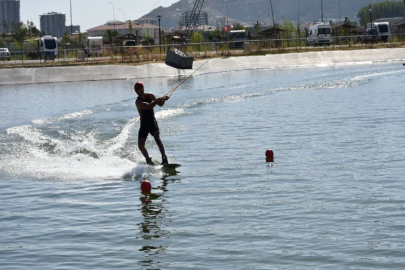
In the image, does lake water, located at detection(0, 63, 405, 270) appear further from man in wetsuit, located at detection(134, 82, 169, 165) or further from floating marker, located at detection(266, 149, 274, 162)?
man in wetsuit, located at detection(134, 82, 169, 165)

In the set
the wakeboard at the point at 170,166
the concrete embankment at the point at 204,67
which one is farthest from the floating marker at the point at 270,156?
the concrete embankment at the point at 204,67

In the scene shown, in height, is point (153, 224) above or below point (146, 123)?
below

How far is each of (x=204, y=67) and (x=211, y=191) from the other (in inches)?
1615

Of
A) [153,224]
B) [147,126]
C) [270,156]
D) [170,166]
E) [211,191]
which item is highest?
Answer: [147,126]

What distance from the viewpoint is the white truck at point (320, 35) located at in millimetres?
74556

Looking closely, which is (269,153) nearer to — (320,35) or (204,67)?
Answer: (204,67)

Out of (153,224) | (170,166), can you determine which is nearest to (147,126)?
(170,166)

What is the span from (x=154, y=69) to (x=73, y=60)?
10.8 metres

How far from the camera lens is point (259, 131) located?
71.2 ft

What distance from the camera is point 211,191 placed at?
1343cm

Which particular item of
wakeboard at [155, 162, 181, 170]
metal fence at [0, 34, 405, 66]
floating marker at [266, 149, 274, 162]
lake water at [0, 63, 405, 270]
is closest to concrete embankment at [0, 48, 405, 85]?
metal fence at [0, 34, 405, 66]

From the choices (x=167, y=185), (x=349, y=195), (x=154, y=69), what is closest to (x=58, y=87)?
(x=154, y=69)

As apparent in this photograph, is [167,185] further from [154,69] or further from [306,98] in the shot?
[154,69]

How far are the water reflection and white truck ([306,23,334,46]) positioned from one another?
62.4 m
